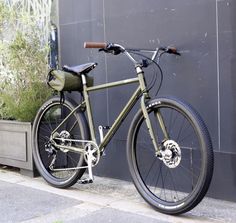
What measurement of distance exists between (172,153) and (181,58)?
1.12m

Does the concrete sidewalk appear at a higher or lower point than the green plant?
lower

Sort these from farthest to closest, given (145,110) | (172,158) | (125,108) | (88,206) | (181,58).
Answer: (181,58)
(125,108)
(88,206)
(145,110)
(172,158)

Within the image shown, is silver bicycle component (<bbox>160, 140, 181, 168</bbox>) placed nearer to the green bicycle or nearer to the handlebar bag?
the green bicycle

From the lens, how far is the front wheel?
147 inches

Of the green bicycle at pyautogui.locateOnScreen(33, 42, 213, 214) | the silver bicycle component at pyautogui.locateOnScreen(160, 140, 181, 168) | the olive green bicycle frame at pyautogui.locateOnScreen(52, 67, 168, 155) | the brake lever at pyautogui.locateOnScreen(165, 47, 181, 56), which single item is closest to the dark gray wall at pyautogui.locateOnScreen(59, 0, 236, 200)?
the brake lever at pyautogui.locateOnScreen(165, 47, 181, 56)

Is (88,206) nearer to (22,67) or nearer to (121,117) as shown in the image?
(121,117)

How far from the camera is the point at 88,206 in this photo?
4316mm

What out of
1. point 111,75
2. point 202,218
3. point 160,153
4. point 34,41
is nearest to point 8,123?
point 34,41

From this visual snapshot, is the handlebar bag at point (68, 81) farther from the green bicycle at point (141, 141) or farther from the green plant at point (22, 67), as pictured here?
the green plant at point (22, 67)

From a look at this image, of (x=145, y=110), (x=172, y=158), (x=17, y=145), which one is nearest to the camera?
(x=172, y=158)

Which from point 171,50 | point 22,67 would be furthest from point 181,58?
point 22,67

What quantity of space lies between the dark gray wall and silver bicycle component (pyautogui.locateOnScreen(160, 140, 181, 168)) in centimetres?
63

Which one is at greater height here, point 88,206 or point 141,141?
point 141,141

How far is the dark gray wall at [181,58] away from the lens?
425 centimetres
